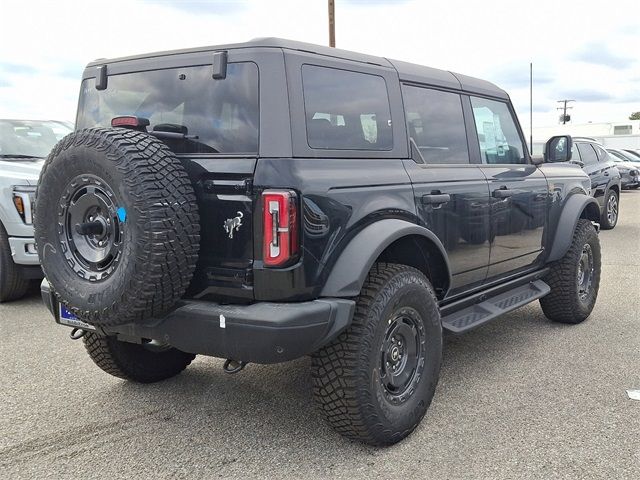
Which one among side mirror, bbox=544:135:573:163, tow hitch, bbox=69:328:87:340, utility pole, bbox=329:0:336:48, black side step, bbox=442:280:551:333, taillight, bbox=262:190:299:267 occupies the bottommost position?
black side step, bbox=442:280:551:333

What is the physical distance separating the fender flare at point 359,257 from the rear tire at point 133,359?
1292mm

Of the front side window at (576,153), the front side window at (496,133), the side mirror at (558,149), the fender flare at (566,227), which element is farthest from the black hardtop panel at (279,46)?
the front side window at (576,153)

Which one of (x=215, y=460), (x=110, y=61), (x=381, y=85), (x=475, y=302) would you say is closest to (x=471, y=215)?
(x=475, y=302)

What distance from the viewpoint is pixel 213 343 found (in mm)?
2785

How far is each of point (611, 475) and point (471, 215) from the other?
167 centimetres

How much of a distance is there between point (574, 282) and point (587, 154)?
7.78 metres

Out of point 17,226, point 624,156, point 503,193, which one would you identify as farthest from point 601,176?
point 624,156

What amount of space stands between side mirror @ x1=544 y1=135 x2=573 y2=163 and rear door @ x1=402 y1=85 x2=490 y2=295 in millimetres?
1136

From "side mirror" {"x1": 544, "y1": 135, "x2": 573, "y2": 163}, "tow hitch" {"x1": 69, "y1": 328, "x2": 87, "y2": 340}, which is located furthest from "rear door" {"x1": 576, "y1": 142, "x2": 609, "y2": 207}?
"tow hitch" {"x1": 69, "y1": 328, "x2": 87, "y2": 340}

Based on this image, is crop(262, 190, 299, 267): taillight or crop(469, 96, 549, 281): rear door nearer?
crop(262, 190, 299, 267): taillight

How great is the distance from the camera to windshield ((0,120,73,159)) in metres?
6.69

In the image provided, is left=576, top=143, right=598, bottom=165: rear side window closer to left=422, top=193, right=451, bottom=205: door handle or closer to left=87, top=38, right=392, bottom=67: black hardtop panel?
left=422, top=193, right=451, bottom=205: door handle

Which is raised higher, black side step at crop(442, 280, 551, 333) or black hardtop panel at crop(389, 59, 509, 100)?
black hardtop panel at crop(389, 59, 509, 100)

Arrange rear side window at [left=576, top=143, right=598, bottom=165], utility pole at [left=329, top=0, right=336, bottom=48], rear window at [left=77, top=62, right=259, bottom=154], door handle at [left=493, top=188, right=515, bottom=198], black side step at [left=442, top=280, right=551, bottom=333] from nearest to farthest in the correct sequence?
rear window at [left=77, top=62, right=259, bottom=154]
black side step at [left=442, top=280, right=551, bottom=333]
door handle at [left=493, top=188, right=515, bottom=198]
rear side window at [left=576, top=143, right=598, bottom=165]
utility pole at [left=329, top=0, right=336, bottom=48]
